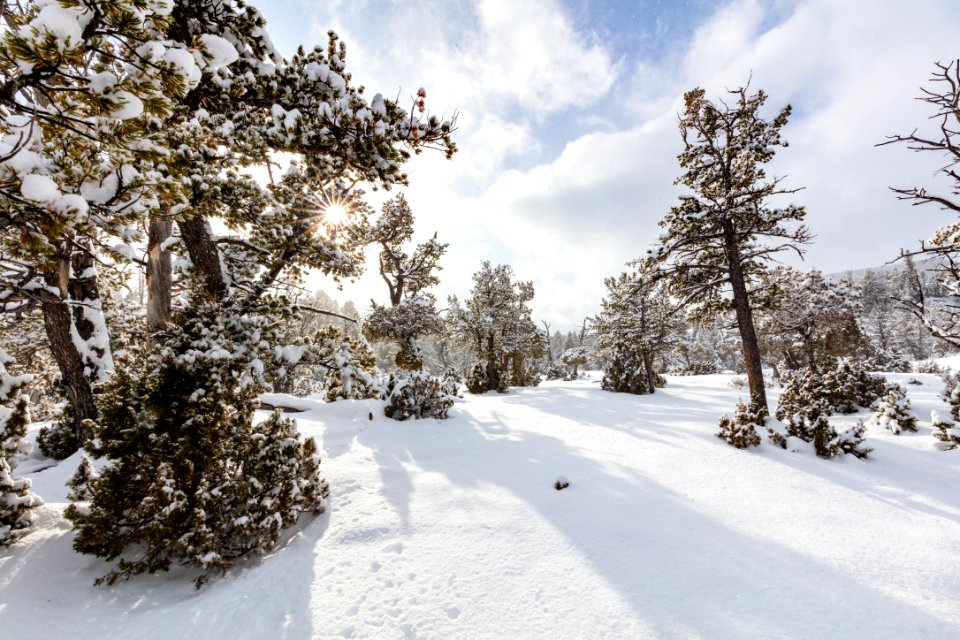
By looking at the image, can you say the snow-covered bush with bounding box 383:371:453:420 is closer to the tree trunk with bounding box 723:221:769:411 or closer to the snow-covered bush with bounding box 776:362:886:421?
the tree trunk with bounding box 723:221:769:411

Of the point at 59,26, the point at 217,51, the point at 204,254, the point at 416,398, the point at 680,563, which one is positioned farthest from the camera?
the point at 416,398

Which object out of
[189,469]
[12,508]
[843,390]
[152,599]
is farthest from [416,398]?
[843,390]

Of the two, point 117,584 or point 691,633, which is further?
point 117,584

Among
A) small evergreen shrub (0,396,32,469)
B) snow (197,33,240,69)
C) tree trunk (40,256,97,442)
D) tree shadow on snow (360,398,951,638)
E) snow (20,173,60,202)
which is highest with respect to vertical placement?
snow (197,33,240,69)

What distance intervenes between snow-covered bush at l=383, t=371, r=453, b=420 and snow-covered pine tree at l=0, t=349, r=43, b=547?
6057 mm

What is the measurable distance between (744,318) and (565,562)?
362 inches

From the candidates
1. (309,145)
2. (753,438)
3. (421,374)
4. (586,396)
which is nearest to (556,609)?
(309,145)

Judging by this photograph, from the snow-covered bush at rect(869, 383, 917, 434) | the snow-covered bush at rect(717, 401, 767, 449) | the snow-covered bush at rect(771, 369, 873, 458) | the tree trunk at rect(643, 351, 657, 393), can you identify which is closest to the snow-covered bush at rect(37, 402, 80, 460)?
the snow-covered bush at rect(717, 401, 767, 449)

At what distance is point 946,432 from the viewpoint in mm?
7020

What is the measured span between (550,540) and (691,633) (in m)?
1.42

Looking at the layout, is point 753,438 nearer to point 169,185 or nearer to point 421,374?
point 421,374

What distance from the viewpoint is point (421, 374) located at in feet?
32.7

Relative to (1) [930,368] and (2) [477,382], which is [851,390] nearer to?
(2) [477,382]

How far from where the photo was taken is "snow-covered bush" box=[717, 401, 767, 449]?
268 inches
